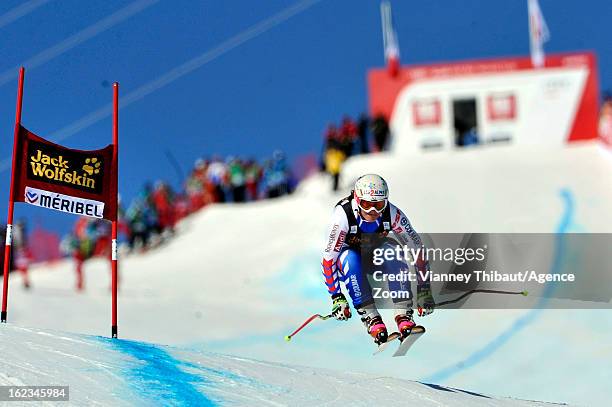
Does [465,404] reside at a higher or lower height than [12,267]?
lower

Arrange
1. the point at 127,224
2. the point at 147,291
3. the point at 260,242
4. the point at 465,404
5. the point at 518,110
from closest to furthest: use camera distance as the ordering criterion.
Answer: the point at 465,404, the point at 147,291, the point at 260,242, the point at 127,224, the point at 518,110

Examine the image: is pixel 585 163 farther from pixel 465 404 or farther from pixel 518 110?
pixel 465 404

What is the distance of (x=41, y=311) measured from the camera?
14.1m

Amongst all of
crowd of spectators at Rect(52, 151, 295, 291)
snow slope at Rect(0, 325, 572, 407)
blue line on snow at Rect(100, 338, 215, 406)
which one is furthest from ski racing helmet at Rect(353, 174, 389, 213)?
crowd of spectators at Rect(52, 151, 295, 291)

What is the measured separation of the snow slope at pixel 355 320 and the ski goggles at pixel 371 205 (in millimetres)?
5356

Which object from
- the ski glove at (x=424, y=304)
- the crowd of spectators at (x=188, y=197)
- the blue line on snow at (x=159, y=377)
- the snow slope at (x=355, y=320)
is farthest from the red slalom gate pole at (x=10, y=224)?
the crowd of spectators at (x=188, y=197)

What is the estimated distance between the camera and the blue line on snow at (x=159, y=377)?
19.9 ft

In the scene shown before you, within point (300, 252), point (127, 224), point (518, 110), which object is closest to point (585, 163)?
point (518, 110)

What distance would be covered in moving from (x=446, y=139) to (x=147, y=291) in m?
9.97

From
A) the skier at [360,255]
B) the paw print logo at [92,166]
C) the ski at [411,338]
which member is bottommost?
the ski at [411,338]

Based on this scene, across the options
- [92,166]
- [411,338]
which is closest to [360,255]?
[411,338]

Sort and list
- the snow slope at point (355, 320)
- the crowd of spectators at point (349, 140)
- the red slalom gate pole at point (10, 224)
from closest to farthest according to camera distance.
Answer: the red slalom gate pole at point (10, 224), the snow slope at point (355, 320), the crowd of spectators at point (349, 140)

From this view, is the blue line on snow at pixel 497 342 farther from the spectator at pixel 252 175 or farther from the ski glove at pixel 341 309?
the spectator at pixel 252 175

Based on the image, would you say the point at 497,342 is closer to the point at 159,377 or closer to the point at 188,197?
the point at 159,377
